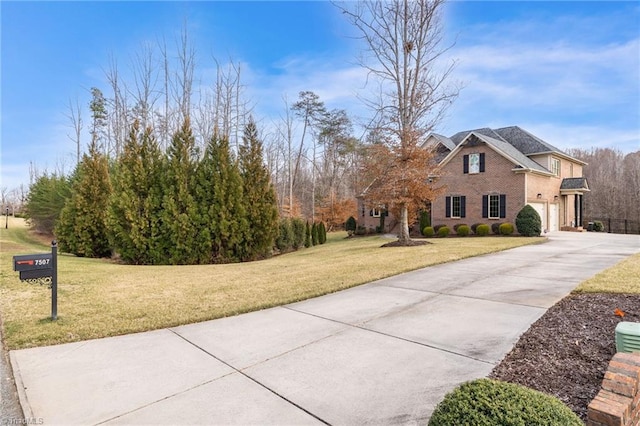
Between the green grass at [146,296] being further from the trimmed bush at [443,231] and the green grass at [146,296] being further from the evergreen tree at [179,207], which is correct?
the trimmed bush at [443,231]

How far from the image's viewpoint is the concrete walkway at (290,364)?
251cm

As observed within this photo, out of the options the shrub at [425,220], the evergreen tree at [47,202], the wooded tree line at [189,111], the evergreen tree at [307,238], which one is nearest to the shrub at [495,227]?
the shrub at [425,220]

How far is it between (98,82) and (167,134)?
6.86 m

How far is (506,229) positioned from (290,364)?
20.2 meters

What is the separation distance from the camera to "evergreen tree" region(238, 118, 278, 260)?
1410 cm

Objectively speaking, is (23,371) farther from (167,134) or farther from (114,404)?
(167,134)

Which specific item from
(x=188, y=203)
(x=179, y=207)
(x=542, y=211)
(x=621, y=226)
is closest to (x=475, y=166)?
(x=542, y=211)

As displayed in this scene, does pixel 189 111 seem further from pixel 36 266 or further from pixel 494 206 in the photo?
pixel 494 206

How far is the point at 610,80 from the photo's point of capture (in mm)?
12359

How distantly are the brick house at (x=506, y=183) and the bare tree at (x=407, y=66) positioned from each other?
377 centimetres

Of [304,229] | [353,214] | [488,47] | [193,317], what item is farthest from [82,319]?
[353,214]

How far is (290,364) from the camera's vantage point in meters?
3.29

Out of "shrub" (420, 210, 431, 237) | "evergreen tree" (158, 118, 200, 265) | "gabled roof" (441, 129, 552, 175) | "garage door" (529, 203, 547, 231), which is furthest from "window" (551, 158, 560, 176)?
"evergreen tree" (158, 118, 200, 265)

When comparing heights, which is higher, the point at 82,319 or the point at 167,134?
the point at 167,134
